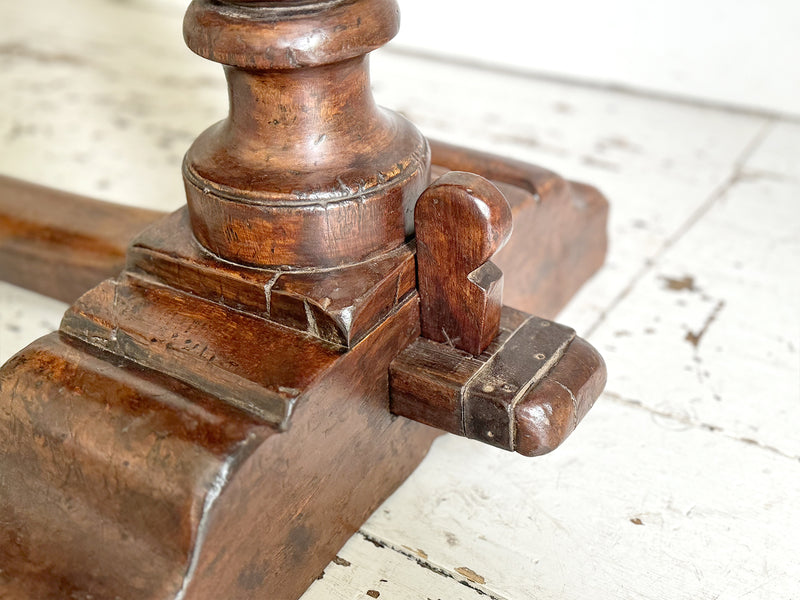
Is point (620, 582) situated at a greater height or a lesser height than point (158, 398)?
lesser

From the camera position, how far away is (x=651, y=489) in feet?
2.71

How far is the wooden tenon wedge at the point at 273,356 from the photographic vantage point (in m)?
0.65

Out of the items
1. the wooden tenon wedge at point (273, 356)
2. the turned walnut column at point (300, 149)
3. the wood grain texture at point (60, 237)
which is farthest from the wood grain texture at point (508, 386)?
the wood grain texture at point (60, 237)

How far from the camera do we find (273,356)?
2.28ft

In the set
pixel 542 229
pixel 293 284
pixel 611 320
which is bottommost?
pixel 611 320

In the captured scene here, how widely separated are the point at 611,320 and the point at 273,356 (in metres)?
0.50

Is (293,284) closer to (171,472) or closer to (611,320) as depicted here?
(171,472)

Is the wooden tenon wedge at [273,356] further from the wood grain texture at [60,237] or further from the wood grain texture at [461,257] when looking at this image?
the wood grain texture at [60,237]

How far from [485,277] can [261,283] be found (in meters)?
0.18

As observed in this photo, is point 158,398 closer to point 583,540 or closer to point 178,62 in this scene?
point 583,540

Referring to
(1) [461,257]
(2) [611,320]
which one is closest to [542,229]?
(2) [611,320]

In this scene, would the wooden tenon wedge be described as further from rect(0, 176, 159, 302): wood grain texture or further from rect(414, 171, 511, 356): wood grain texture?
rect(0, 176, 159, 302): wood grain texture

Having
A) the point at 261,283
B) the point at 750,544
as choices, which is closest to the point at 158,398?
the point at 261,283

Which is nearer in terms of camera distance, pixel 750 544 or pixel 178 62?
pixel 750 544
